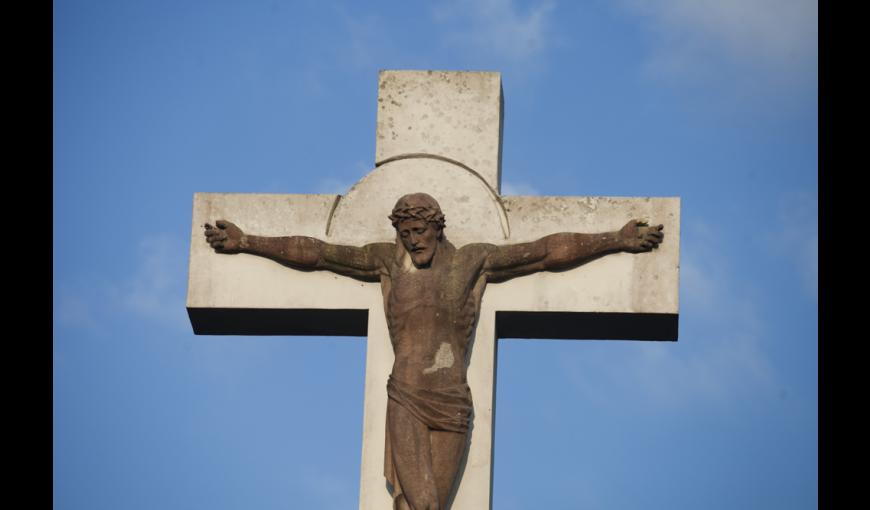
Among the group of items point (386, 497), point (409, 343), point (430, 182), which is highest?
point (430, 182)

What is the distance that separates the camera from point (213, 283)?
15.3 meters

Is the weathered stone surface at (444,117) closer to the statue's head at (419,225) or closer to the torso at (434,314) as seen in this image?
the statue's head at (419,225)

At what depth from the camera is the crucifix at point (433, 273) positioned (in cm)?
1440

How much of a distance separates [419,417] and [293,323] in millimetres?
1470

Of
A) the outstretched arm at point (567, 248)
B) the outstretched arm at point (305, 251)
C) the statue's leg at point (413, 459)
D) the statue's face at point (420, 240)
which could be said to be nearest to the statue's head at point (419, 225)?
the statue's face at point (420, 240)

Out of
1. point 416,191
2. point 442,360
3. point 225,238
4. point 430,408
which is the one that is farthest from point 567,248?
point 225,238

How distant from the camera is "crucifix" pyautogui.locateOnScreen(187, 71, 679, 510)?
14.4 meters

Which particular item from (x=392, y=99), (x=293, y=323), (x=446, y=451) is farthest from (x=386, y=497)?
(x=392, y=99)

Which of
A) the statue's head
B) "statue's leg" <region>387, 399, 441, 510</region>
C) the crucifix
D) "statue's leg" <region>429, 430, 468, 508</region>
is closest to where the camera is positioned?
"statue's leg" <region>387, 399, 441, 510</region>

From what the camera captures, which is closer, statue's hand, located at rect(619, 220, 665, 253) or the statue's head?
the statue's head

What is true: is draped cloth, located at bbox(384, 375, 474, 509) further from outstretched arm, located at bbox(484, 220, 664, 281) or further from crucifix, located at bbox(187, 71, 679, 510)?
outstretched arm, located at bbox(484, 220, 664, 281)

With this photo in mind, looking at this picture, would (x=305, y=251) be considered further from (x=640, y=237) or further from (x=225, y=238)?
(x=640, y=237)

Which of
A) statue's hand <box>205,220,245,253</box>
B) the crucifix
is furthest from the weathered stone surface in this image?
statue's hand <box>205,220,245,253</box>

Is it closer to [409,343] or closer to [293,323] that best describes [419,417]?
[409,343]
